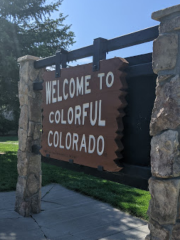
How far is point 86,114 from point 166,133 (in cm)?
120

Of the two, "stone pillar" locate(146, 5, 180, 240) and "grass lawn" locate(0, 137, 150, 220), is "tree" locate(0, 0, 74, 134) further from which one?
"stone pillar" locate(146, 5, 180, 240)

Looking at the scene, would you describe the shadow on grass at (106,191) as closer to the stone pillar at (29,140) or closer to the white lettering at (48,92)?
the stone pillar at (29,140)

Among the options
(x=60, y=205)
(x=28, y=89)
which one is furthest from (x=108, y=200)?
(x=28, y=89)

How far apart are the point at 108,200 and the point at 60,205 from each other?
93 cm

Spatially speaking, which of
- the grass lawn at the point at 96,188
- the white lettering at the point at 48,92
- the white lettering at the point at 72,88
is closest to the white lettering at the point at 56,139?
the white lettering at the point at 48,92

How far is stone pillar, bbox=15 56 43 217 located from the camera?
15.3ft

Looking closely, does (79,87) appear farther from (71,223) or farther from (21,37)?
(21,37)

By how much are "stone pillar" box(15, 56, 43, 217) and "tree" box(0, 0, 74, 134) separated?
560 cm

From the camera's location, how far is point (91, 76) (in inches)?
126

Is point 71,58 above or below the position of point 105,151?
above

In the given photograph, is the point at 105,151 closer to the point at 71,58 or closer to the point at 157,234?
the point at 157,234

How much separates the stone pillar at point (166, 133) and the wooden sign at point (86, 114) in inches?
20.9

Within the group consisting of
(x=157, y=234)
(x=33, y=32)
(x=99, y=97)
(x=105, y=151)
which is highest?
(x=33, y=32)

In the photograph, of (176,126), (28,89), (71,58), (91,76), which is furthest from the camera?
→ (28,89)
